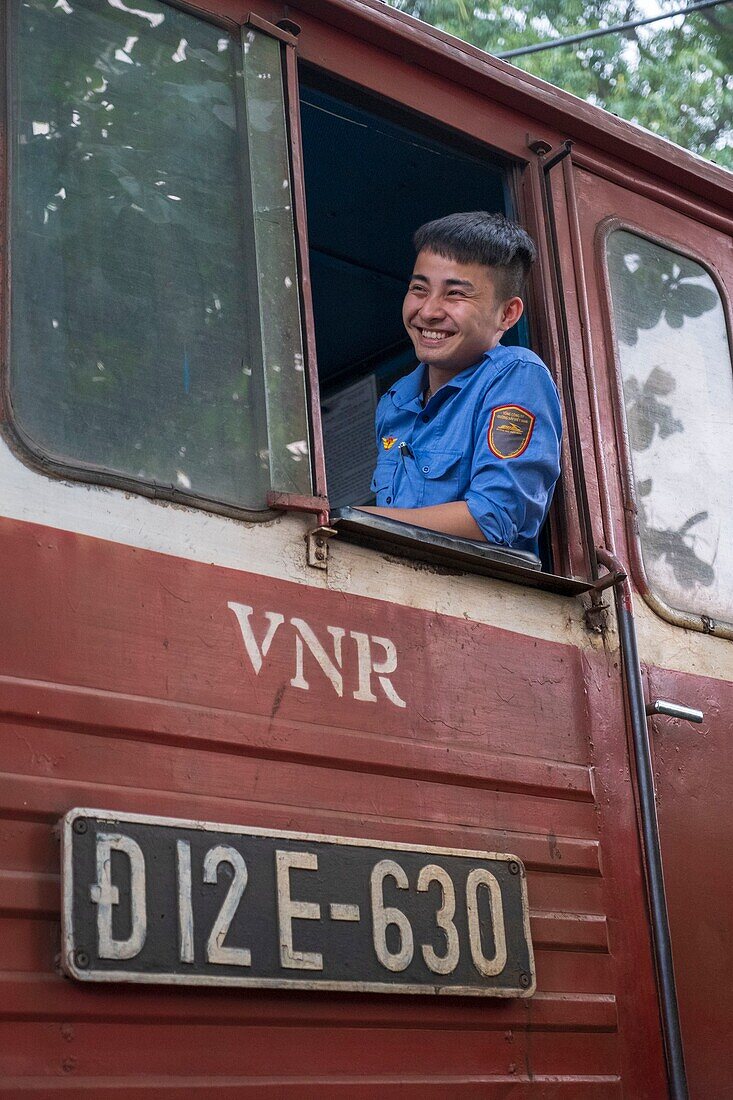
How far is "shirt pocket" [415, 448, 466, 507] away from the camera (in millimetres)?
2865

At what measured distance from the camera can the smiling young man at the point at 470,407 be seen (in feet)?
8.95

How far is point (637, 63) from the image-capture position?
10.3 m

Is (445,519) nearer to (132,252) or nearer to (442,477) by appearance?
(442,477)

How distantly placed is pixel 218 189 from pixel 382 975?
1.36 metres

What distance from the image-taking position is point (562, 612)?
108 inches

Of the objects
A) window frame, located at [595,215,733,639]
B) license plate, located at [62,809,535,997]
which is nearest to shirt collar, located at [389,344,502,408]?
window frame, located at [595,215,733,639]

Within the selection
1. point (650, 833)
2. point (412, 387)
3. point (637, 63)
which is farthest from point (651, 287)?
point (637, 63)

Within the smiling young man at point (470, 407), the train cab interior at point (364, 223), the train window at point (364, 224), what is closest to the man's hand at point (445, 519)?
the smiling young man at point (470, 407)

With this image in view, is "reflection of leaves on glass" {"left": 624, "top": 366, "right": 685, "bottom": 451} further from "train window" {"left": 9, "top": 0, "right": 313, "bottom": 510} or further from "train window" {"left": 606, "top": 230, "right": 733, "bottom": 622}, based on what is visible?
"train window" {"left": 9, "top": 0, "right": 313, "bottom": 510}

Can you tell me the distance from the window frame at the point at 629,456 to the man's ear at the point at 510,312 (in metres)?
0.19

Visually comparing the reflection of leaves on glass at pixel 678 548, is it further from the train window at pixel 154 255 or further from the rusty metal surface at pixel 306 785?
the train window at pixel 154 255

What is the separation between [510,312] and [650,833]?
1136mm

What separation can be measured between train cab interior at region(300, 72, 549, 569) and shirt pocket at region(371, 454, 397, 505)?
0.35 metres

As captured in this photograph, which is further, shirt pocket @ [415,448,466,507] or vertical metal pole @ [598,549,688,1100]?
shirt pocket @ [415,448,466,507]
